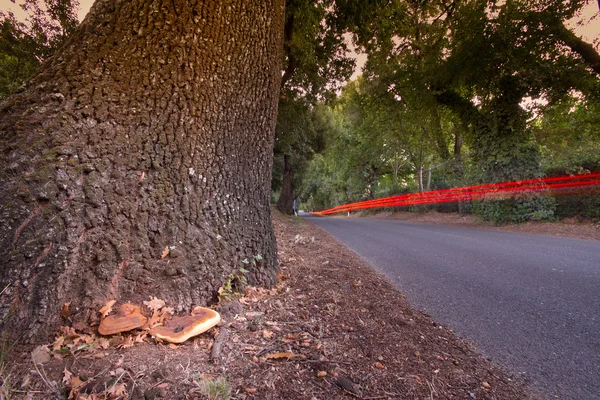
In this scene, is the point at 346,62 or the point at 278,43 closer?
the point at 278,43

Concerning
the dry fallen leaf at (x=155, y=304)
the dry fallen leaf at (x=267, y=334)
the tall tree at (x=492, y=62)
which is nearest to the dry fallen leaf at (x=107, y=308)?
the dry fallen leaf at (x=155, y=304)

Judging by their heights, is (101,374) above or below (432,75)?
below

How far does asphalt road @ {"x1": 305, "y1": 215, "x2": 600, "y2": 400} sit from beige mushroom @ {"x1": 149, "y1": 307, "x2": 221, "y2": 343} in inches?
70.9

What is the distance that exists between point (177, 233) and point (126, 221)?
1.07 ft

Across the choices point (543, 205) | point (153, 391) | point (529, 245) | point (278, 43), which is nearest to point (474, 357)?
point (153, 391)

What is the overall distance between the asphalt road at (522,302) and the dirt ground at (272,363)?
268 mm

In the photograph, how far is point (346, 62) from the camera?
27.8ft

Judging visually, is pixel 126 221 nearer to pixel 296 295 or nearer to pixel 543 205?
pixel 296 295

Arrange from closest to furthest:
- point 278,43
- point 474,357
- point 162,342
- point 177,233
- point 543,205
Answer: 1. point 162,342
2. point 474,357
3. point 177,233
4. point 278,43
5. point 543,205

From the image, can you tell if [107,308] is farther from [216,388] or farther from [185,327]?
[216,388]

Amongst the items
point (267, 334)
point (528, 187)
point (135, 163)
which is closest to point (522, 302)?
point (267, 334)

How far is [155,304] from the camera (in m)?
1.77

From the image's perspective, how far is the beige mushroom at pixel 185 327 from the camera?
151 cm

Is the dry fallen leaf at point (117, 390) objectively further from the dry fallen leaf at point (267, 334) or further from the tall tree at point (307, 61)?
the tall tree at point (307, 61)
